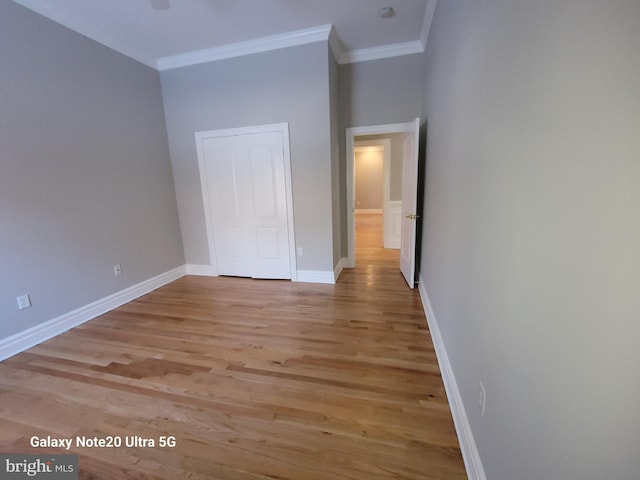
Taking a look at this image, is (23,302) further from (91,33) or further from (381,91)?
(381,91)

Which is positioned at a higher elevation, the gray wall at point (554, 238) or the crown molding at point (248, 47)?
the crown molding at point (248, 47)

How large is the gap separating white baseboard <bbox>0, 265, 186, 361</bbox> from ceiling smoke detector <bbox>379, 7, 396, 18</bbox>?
13.7 feet

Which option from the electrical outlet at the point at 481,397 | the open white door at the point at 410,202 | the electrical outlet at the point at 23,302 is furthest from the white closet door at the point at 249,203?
the electrical outlet at the point at 481,397

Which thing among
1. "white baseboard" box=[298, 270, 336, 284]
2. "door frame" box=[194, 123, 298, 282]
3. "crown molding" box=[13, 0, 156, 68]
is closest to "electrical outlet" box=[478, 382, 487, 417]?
"white baseboard" box=[298, 270, 336, 284]

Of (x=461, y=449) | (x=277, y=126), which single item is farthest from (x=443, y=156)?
(x=277, y=126)

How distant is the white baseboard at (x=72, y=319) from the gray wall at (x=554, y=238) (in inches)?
138

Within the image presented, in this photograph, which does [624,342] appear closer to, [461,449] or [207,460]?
[461,449]

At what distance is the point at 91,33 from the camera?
2.69 meters

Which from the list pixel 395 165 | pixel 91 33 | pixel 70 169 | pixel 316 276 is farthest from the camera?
pixel 395 165

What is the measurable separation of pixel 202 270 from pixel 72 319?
161cm

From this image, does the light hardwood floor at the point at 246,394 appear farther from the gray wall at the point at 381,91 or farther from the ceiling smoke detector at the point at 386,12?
the ceiling smoke detector at the point at 386,12

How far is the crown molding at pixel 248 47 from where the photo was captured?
289cm

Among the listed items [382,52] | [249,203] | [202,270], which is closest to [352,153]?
[382,52]

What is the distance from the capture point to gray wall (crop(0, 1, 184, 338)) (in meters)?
2.18
